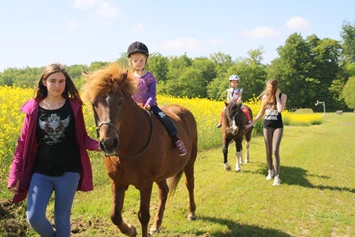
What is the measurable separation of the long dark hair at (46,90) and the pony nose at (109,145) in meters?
0.64

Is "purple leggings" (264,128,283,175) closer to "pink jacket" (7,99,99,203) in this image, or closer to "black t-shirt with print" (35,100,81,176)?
"black t-shirt with print" (35,100,81,176)

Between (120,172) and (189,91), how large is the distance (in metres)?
54.6

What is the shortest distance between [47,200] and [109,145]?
0.76 metres

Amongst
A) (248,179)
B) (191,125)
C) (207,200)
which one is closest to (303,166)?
(248,179)

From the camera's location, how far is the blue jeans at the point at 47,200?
2564 millimetres

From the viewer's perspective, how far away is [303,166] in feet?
29.6

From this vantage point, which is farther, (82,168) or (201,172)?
(201,172)

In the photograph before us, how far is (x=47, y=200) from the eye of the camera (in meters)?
2.66

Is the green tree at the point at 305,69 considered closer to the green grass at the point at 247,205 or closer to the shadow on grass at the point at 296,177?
the shadow on grass at the point at 296,177

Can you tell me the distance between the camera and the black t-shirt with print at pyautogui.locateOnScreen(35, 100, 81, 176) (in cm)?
271

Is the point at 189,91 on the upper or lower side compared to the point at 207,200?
upper

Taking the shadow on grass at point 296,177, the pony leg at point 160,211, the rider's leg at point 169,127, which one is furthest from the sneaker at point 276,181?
the rider's leg at point 169,127

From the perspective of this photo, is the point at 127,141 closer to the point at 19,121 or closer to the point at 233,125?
the point at 19,121

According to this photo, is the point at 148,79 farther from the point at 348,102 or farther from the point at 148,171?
the point at 348,102
